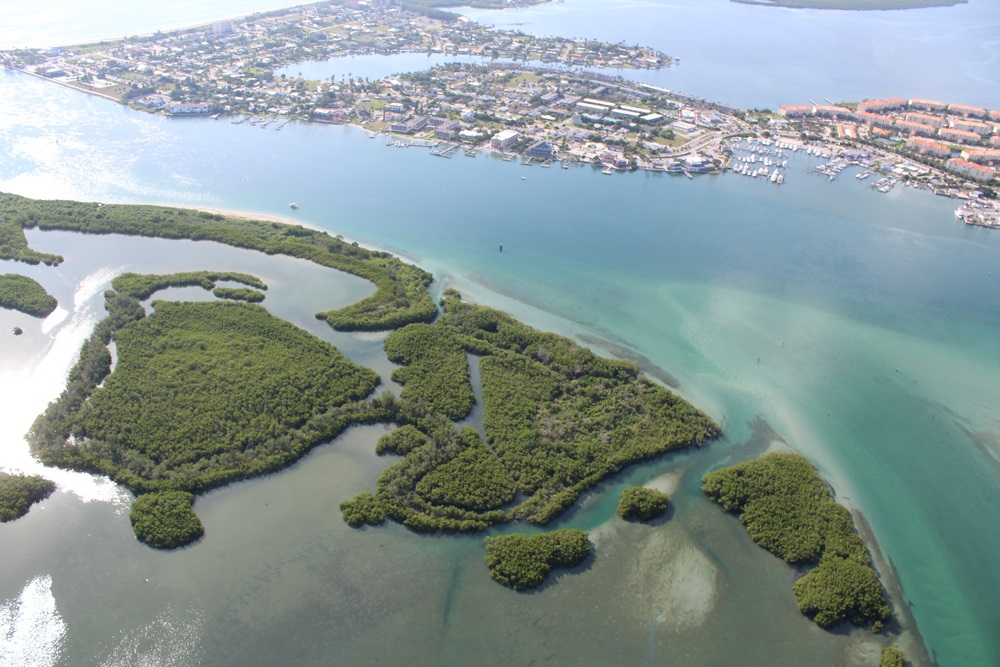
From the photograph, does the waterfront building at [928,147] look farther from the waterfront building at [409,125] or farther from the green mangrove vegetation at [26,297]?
the green mangrove vegetation at [26,297]

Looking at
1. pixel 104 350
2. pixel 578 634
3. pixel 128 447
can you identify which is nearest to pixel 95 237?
pixel 104 350

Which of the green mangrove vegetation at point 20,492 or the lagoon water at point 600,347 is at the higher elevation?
the lagoon water at point 600,347

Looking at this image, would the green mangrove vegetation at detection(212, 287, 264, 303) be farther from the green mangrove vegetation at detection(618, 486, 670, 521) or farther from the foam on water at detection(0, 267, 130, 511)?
the green mangrove vegetation at detection(618, 486, 670, 521)

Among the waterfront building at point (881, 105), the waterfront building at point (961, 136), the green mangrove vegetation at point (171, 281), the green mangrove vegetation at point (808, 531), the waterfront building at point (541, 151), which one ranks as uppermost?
the waterfront building at point (881, 105)

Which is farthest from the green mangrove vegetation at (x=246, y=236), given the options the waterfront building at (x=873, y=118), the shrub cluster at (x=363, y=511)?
the waterfront building at (x=873, y=118)

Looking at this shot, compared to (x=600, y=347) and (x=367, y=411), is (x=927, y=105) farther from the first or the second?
(x=367, y=411)

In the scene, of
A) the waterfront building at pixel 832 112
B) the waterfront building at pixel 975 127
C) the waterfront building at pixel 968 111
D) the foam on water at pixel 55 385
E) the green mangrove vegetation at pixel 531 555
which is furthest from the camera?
the waterfront building at pixel 832 112
